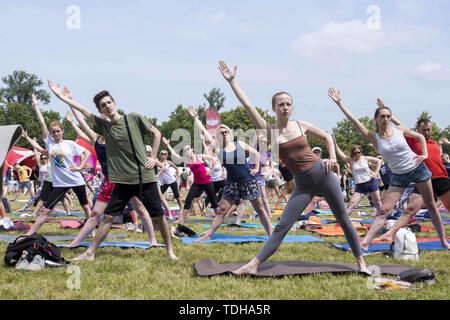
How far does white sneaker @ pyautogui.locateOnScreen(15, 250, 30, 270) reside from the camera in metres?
5.05

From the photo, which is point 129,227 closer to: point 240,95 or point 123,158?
point 123,158

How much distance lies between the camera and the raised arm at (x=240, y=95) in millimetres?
4582

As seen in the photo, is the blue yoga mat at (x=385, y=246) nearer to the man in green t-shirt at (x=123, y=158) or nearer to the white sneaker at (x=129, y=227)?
the man in green t-shirt at (x=123, y=158)

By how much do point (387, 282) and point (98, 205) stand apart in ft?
13.6

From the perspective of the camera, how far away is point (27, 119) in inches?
2653

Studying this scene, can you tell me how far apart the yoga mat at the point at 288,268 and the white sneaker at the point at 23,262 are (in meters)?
2.00

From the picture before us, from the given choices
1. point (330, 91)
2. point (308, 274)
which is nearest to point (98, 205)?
point (308, 274)

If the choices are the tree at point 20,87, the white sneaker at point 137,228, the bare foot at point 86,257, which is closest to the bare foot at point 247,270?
the bare foot at point 86,257

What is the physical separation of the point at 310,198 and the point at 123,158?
8.06ft

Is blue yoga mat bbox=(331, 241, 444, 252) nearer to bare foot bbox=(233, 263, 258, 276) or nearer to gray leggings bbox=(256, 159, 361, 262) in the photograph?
gray leggings bbox=(256, 159, 361, 262)

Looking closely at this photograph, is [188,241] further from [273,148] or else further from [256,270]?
[273,148]

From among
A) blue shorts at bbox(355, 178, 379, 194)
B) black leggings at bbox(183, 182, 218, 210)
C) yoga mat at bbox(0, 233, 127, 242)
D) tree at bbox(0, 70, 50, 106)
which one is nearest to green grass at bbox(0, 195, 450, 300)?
yoga mat at bbox(0, 233, 127, 242)

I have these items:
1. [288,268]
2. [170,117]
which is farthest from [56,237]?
[170,117]

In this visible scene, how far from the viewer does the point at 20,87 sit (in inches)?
3334
